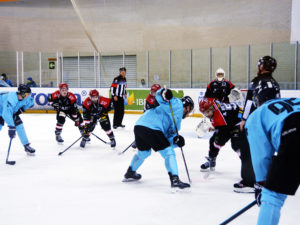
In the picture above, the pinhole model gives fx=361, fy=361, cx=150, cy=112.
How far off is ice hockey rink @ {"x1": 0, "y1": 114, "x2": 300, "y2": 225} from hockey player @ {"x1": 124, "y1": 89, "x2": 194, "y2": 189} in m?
0.27

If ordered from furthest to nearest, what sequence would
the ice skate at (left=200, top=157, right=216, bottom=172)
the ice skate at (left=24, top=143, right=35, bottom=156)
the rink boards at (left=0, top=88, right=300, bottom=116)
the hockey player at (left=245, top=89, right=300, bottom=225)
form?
the rink boards at (left=0, top=88, right=300, bottom=116)
the ice skate at (left=24, top=143, right=35, bottom=156)
the ice skate at (left=200, top=157, right=216, bottom=172)
the hockey player at (left=245, top=89, right=300, bottom=225)

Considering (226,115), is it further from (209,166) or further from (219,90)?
(219,90)

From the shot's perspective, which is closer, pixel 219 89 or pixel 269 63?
pixel 269 63

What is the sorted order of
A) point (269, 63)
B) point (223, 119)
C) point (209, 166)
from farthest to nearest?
1. point (209, 166)
2. point (223, 119)
3. point (269, 63)

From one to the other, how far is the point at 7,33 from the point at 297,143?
1620 centimetres

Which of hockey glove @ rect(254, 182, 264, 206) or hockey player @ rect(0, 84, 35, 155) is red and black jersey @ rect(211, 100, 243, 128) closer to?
hockey glove @ rect(254, 182, 264, 206)

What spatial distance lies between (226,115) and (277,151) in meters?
1.97

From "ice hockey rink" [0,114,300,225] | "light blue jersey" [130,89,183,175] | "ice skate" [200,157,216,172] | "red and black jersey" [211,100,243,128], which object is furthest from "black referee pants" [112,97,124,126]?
"light blue jersey" [130,89,183,175]

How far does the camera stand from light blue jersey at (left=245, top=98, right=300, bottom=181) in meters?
1.43

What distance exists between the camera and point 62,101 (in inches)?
215

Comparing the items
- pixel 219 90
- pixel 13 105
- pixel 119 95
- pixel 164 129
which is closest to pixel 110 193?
pixel 164 129

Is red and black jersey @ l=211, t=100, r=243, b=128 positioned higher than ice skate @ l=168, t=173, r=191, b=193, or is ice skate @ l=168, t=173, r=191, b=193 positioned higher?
red and black jersey @ l=211, t=100, r=243, b=128

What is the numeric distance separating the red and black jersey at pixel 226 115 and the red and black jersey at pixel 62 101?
9.01 feet

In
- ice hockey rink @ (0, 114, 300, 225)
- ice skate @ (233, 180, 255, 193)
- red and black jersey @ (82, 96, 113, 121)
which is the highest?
red and black jersey @ (82, 96, 113, 121)
